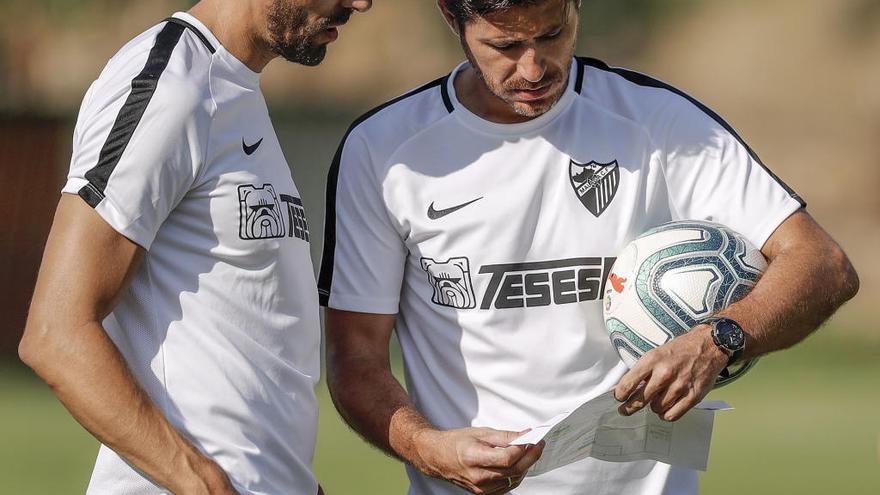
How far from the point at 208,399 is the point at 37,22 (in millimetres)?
18238

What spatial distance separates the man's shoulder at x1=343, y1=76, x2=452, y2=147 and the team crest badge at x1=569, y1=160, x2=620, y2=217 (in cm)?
45

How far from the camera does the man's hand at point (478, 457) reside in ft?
10.1

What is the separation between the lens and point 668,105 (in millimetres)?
3740

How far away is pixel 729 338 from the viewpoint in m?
3.20

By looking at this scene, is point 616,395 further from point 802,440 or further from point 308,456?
point 802,440

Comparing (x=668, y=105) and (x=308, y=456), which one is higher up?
(x=668, y=105)

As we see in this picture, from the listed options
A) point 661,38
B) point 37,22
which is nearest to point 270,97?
point 37,22

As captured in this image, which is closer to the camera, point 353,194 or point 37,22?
point 353,194

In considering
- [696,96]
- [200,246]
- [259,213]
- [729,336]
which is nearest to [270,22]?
[259,213]

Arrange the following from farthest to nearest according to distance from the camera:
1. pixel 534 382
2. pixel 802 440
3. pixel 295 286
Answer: pixel 802 440 < pixel 534 382 < pixel 295 286

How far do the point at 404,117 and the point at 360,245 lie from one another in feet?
1.38

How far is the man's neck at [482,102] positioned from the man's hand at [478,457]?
3.22ft

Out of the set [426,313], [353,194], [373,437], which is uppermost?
[353,194]

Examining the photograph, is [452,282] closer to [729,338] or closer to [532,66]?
[532,66]
